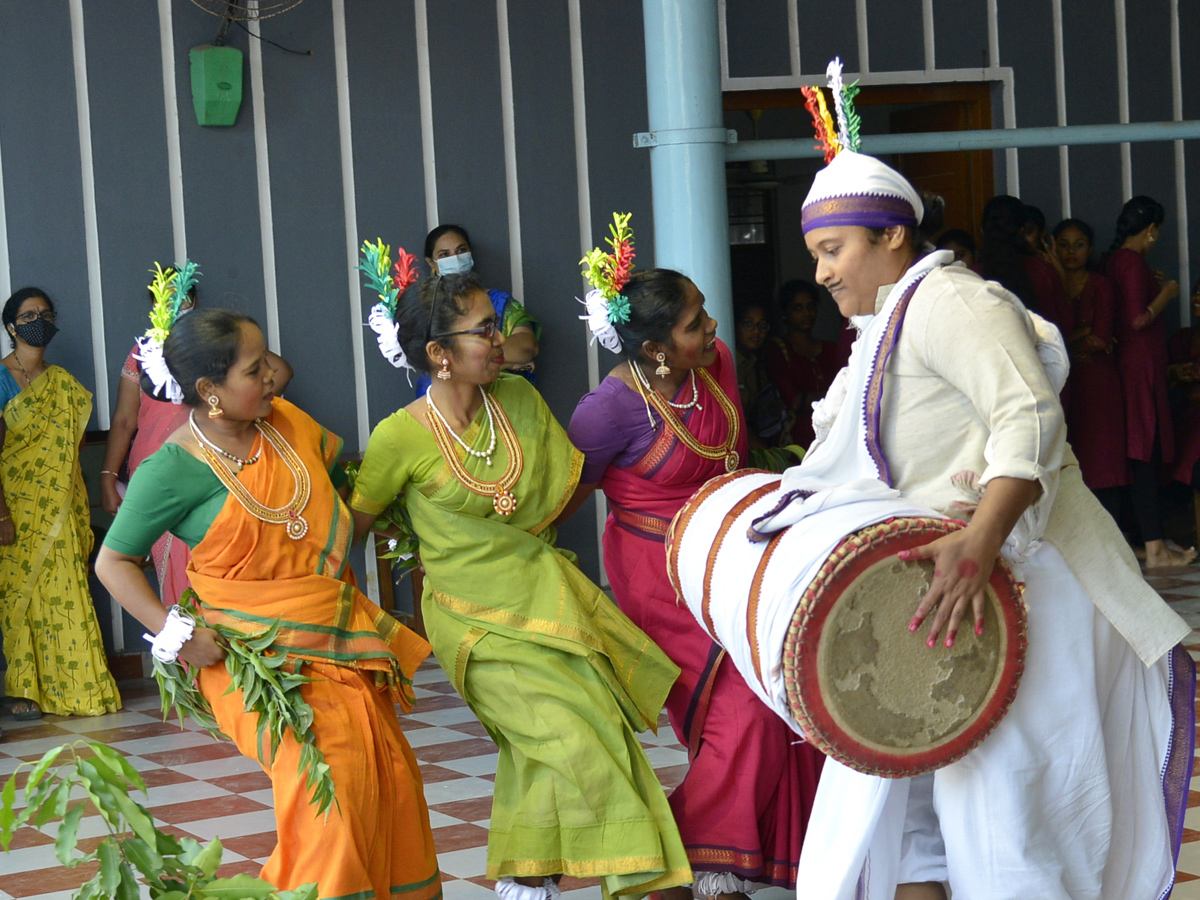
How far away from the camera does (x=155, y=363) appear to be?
299 centimetres

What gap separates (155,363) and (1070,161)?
6.09 meters

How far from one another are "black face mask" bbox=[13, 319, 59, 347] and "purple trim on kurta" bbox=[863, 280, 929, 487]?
4437 millimetres

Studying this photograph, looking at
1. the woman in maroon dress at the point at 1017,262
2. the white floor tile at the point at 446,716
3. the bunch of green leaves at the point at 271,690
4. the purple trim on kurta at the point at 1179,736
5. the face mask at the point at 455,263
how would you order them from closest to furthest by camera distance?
the purple trim on kurta at the point at 1179,736
the bunch of green leaves at the point at 271,690
the white floor tile at the point at 446,716
the face mask at the point at 455,263
the woman in maroon dress at the point at 1017,262

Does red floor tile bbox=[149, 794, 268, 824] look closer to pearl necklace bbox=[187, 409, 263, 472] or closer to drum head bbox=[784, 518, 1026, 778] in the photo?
pearl necklace bbox=[187, 409, 263, 472]

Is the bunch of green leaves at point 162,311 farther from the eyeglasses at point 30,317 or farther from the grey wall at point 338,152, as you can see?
the grey wall at point 338,152

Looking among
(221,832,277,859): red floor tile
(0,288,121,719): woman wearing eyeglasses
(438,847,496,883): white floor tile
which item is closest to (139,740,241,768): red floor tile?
(0,288,121,719): woman wearing eyeglasses

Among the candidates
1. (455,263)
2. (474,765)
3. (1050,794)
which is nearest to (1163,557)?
(455,263)

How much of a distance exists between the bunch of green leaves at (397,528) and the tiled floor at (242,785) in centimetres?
80

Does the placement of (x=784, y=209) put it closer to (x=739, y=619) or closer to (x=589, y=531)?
(x=589, y=531)

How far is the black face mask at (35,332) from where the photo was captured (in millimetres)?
5844

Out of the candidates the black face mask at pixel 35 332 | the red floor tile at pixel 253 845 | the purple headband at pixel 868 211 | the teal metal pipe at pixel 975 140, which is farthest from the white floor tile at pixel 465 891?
the black face mask at pixel 35 332

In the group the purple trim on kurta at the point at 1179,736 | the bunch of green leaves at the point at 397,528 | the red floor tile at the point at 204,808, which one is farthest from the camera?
the red floor tile at the point at 204,808

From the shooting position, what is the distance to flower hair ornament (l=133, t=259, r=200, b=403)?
118 inches

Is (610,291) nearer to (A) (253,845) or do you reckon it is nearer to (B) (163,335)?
(B) (163,335)
